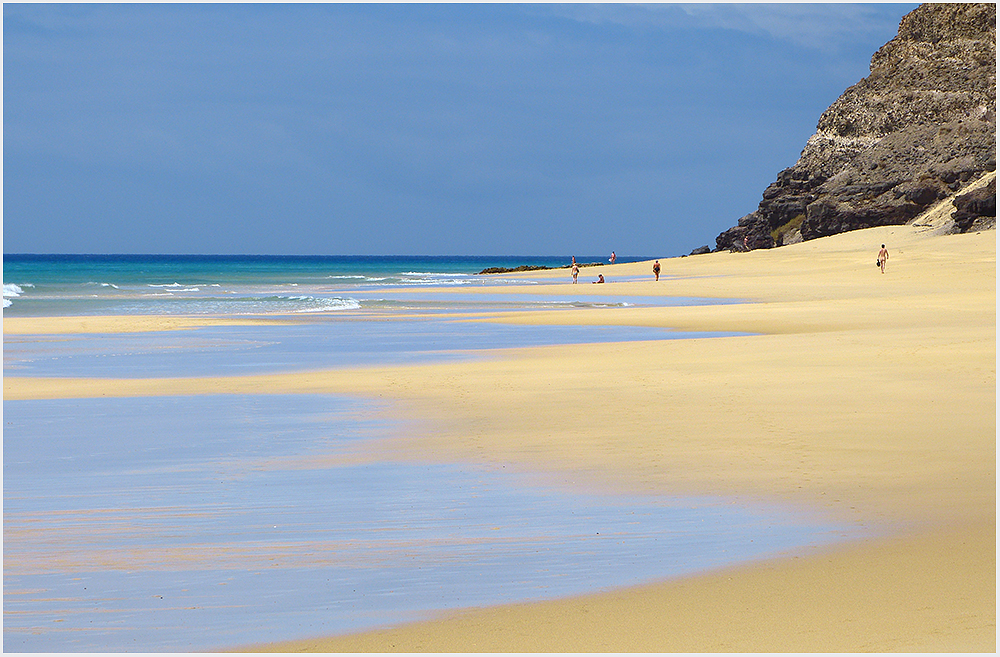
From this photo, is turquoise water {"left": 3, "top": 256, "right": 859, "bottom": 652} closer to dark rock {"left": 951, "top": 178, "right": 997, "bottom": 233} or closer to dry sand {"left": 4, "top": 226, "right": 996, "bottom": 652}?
dry sand {"left": 4, "top": 226, "right": 996, "bottom": 652}

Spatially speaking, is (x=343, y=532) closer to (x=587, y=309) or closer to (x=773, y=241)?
(x=587, y=309)

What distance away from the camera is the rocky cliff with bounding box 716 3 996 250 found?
81.7 meters

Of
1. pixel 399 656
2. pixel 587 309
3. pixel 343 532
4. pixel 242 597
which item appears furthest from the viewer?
pixel 587 309

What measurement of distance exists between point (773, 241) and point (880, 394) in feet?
275

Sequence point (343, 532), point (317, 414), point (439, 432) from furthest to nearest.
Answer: point (317, 414) → point (439, 432) → point (343, 532)

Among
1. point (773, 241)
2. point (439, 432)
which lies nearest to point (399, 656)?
point (439, 432)

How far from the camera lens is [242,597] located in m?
5.31

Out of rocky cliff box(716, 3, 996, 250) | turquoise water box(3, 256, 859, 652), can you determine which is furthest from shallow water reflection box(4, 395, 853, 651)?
rocky cliff box(716, 3, 996, 250)

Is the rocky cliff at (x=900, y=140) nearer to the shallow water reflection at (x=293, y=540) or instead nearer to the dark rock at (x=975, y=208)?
the dark rock at (x=975, y=208)

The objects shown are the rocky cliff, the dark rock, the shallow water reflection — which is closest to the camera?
the shallow water reflection

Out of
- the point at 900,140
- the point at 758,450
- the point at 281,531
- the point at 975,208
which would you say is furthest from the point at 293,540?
the point at 900,140

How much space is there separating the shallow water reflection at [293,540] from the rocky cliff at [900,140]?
77.3 m

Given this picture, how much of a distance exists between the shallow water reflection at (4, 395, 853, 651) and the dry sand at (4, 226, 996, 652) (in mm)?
338

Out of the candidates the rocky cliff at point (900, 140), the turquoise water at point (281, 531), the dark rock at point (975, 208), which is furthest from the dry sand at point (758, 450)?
the rocky cliff at point (900, 140)
